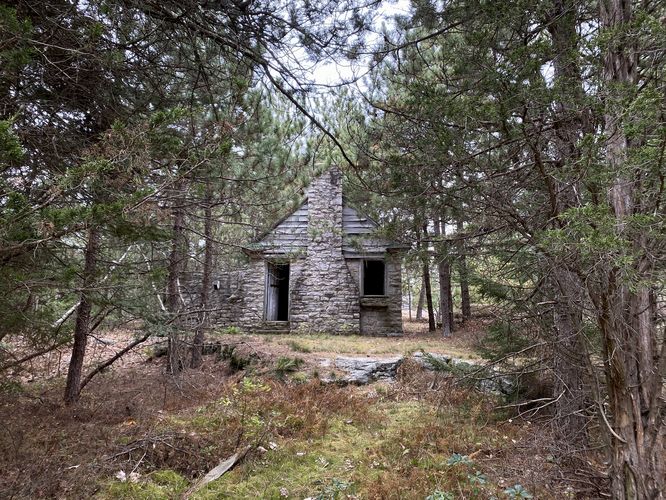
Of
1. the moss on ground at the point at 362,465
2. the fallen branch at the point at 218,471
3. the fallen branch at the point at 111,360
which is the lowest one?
the moss on ground at the point at 362,465

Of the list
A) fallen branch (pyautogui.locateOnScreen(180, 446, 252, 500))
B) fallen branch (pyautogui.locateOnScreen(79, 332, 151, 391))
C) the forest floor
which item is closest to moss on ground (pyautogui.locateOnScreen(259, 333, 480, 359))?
the forest floor

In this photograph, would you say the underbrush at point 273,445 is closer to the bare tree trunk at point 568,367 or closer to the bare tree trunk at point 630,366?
the bare tree trunk at point 568,367

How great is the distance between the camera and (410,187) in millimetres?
4895

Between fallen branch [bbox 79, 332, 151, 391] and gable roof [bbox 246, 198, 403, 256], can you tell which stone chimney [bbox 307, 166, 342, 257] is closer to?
gable roof [bbox 246, 198, 403, 256]

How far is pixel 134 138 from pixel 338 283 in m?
11.0

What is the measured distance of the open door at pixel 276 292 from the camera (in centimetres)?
1418

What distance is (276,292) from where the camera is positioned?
1539 cm

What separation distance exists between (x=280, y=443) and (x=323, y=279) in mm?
8926

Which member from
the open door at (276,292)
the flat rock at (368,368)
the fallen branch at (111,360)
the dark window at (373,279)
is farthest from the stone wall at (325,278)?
the fallen branch at (111,360)

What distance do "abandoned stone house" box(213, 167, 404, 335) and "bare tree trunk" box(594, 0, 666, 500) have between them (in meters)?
10.2

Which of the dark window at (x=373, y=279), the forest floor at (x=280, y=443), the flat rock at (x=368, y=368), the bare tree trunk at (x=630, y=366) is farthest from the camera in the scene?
the dark window at (x=373, y=279)

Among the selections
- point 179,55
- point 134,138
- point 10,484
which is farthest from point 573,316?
point 10,484

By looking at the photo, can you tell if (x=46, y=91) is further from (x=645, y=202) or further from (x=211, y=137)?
(x=645, y=202)

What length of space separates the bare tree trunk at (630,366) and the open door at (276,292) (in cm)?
1073
